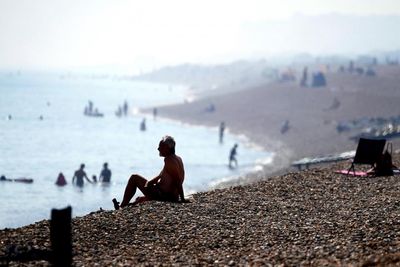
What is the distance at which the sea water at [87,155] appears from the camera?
112ft

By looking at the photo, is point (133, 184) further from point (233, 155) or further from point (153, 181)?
point (233, 155)

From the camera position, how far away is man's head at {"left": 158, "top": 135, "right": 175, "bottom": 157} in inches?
489

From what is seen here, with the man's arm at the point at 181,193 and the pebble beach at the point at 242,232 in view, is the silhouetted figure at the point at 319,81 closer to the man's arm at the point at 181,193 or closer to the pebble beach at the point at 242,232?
the pebble beach at the point at 242,232

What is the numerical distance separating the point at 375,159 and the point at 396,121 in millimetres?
41708

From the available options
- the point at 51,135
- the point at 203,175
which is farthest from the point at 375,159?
the point at 51,135

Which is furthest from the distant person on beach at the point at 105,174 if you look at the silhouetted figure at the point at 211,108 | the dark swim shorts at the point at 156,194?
the silhouetted figure at the point at 211,108

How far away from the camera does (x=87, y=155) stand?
57.8 metres

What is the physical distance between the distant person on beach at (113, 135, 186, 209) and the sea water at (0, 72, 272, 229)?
1562 cm

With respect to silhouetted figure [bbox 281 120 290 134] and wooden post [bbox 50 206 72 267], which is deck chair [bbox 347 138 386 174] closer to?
wooden post [bbox 50 206 72 267]

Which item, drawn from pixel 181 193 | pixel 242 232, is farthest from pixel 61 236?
pixel 181 193

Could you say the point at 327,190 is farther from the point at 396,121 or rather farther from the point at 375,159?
the point at 396,121

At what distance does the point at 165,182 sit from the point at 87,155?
45704 mm

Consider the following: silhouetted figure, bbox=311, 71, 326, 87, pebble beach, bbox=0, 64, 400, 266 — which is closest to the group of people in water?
pebble beach, bbox=0, 64, 400, 266

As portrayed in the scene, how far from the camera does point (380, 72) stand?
311ft
